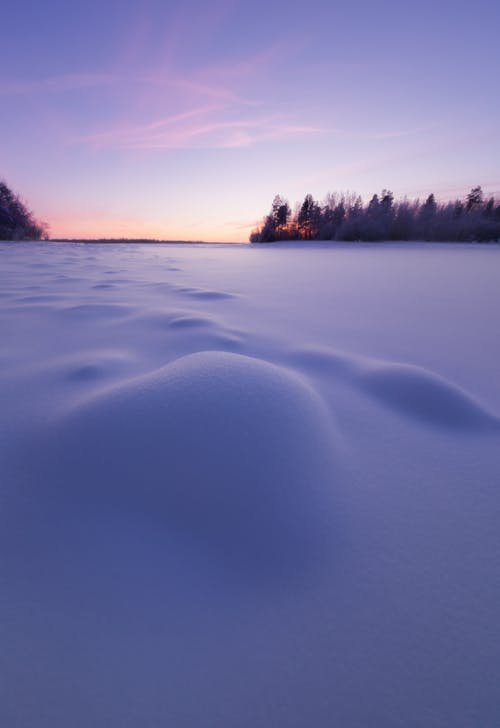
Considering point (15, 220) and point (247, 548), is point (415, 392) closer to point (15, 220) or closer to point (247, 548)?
point (247, 548)

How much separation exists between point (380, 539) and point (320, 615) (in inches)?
6.1

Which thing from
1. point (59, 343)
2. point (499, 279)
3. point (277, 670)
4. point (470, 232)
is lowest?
point (277, 670)

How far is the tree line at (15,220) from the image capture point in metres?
13.6

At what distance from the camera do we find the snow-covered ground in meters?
0.35

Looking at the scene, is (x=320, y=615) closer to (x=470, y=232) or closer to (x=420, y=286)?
(x=420, y=286)

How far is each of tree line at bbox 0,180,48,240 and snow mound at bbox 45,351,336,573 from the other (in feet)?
Answer: 53.5

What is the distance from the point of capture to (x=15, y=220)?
562 inches

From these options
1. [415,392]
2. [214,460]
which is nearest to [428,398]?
[415,392]

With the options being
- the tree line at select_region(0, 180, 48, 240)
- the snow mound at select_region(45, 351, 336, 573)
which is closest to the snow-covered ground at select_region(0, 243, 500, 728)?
the snow mound at select_region(45, 351, 336, 573)

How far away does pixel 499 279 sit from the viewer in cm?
300

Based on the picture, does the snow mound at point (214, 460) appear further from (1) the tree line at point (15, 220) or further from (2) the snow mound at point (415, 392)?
(1) the tree line at point (15, 220)

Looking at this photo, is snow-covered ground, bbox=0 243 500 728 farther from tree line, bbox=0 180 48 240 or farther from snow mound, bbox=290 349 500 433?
tree line, bbox=0 180 48 240

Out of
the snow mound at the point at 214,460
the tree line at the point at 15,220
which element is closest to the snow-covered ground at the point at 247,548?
the snow mound at the point at 214,460

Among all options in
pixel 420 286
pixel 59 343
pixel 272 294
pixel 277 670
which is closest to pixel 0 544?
pixel 277 670
